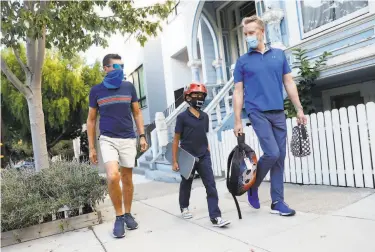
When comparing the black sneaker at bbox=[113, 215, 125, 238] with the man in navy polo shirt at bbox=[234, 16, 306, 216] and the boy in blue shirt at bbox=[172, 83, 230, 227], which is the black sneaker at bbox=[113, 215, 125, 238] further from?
the man in navy polo shirt at bbox=[234, 16, 306, 216]

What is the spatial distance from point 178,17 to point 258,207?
11982mm

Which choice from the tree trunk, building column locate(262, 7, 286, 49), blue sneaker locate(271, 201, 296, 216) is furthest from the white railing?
blue sneaker locate(271, 201, 296, 216)

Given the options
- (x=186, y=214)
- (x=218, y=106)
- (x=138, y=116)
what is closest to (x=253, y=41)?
(x=138, y=116)

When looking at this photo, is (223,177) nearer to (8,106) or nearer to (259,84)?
(259,84)

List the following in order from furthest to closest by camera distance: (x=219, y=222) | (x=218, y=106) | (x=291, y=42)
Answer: (x=218, y=106) → (x=291, y=42) → (x=219, y=222)

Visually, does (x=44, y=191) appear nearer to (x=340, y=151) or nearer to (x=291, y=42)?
(x=340, y=151)

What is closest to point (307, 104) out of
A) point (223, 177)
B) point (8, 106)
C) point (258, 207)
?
point (223, 177)

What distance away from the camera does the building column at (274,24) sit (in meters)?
7.66

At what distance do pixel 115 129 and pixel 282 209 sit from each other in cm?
203

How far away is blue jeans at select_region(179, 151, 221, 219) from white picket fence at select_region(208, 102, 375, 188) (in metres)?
2.10

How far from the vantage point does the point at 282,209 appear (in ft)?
12.4

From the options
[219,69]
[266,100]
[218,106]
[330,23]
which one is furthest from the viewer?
[219,69]

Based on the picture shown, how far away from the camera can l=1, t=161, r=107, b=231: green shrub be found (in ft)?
12.9

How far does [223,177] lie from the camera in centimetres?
733
